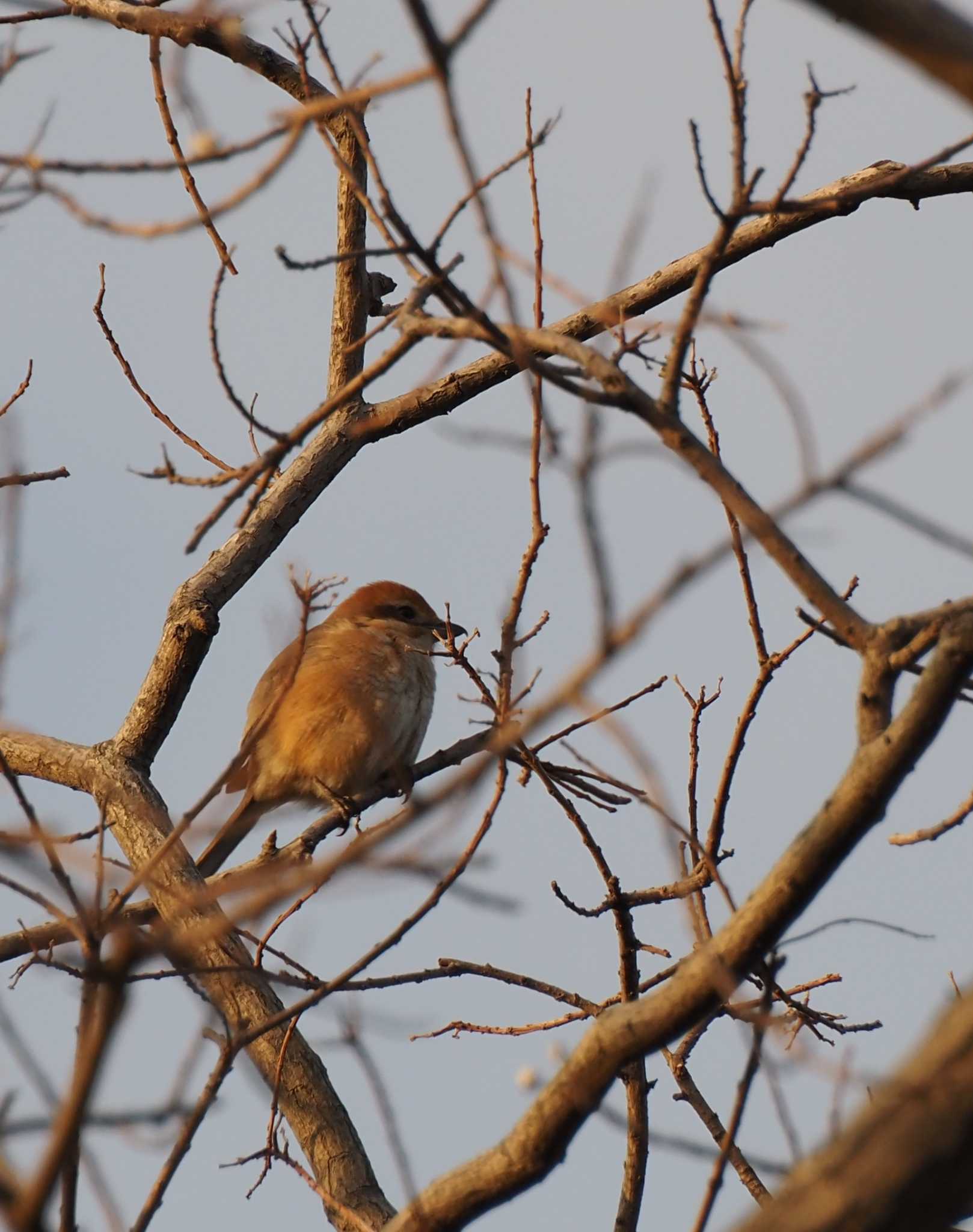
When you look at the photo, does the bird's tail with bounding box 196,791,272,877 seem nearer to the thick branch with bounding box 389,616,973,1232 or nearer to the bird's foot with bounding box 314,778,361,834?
the bird's foot with bounding box 314,778,361,834

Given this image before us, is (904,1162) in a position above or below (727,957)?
below

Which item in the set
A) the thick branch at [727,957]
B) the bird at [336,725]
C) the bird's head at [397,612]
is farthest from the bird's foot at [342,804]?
the thick branch at [727,957]

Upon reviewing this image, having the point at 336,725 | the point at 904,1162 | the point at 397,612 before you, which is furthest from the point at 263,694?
the point at 904,1162

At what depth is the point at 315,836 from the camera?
231 inches

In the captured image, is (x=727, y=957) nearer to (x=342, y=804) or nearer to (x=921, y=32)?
(x=921, y=32)

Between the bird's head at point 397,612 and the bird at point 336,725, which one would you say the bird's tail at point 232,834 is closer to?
the bird at point 336,725

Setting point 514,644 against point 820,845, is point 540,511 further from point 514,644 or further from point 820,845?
point 820,845

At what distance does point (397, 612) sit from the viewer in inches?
306

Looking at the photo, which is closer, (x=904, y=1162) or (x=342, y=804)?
(x=904, y=1162)

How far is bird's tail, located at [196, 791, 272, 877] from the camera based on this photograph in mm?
6477

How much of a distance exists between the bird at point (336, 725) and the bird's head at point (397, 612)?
19 centimetres

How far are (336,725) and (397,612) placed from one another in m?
0.99

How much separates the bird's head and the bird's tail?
1110 mm

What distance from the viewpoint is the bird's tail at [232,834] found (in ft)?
21.2
